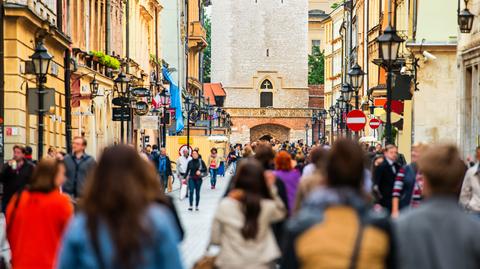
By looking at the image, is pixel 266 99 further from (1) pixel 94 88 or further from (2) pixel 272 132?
(1) pixel 94 88

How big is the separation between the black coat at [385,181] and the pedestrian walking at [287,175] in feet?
9.35

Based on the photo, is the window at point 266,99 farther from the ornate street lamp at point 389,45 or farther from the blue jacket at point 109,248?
the blue jacket at point 109,248

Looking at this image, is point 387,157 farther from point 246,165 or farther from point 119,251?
point 119,251

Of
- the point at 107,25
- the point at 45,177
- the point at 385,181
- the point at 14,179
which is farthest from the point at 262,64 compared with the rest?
the point at 45,177

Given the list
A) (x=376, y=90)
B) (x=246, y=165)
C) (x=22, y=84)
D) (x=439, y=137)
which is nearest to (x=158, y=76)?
(x=376, y=90)

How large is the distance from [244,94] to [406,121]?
88458mm

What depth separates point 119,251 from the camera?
6.32 metres

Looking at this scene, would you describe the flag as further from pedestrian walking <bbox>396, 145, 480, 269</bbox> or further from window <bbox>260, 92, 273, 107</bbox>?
pedestrian walking <bbox>396, 145, 480, 269</bbox>

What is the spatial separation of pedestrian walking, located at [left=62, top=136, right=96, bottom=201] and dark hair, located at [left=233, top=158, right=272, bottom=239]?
594cm

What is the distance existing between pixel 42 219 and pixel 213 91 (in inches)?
4609

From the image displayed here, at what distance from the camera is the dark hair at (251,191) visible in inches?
381

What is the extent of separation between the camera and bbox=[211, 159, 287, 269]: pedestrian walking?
9609mm

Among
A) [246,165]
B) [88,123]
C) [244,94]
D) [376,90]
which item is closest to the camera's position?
[246,165]

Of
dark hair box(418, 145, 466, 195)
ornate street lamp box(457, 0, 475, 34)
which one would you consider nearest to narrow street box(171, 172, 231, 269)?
ornate street lamp box(457, 0, 475, 34)
